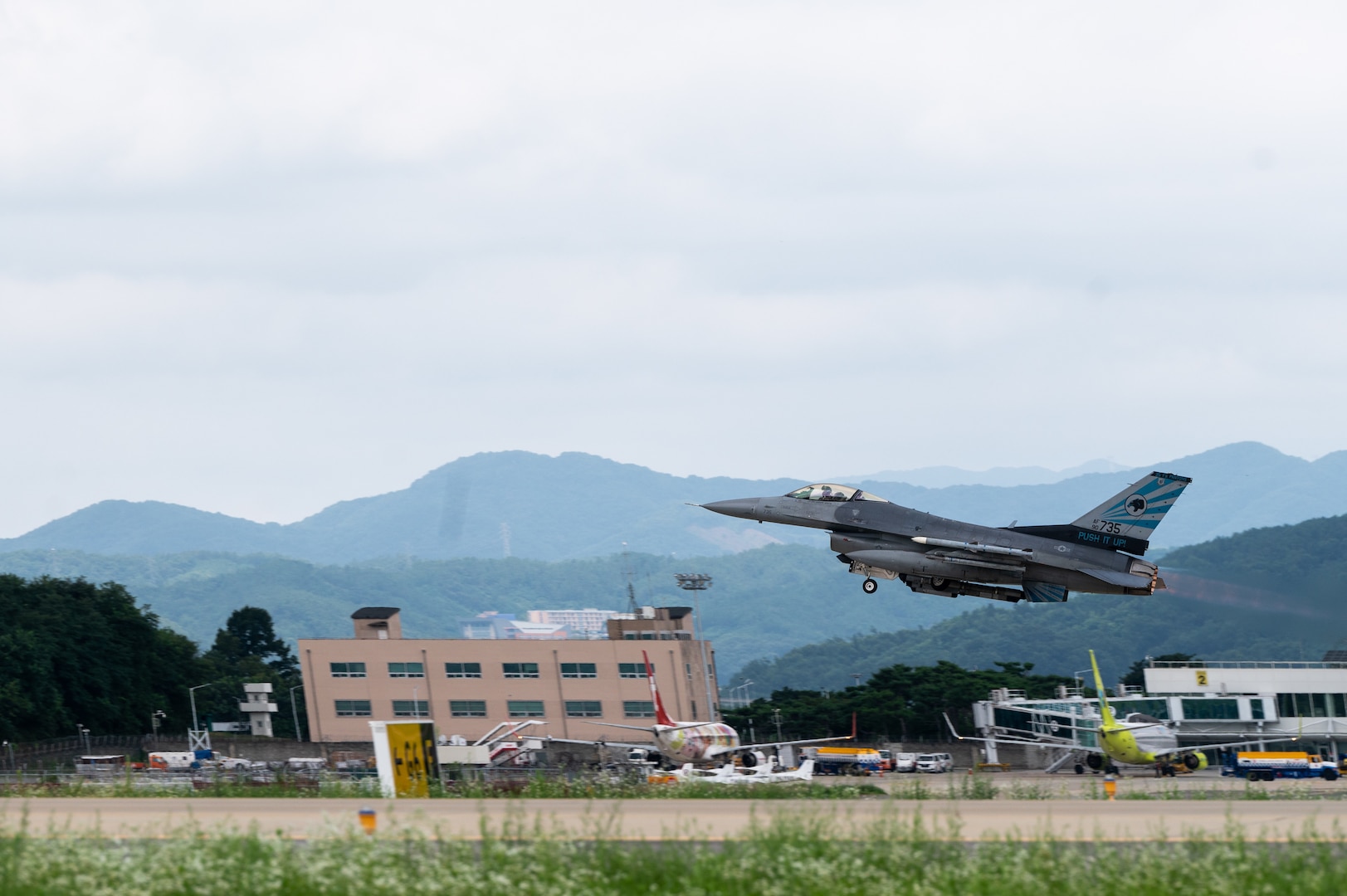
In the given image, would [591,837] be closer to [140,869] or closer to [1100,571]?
[140,869]

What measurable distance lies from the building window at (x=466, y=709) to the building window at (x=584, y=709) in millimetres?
6723

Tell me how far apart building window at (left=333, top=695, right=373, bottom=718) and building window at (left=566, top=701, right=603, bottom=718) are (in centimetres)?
1580

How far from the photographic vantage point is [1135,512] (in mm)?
50125

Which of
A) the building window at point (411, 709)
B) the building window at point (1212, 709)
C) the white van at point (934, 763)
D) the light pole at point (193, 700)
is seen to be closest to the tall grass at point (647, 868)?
the building window at point (1212, 709)

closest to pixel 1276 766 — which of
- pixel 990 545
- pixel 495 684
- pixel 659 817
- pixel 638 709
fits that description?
pixel 990 545

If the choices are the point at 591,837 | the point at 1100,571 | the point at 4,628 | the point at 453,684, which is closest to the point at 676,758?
the point at 453,684

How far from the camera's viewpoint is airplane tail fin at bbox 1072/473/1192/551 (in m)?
49.8

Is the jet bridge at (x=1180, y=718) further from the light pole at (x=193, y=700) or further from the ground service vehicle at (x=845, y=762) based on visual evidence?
the light pole at (x=193, y=700)

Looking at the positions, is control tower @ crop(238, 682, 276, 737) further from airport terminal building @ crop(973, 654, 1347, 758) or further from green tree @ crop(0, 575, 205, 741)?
airport terminal building @ crop(973, 654, 1347, 758)

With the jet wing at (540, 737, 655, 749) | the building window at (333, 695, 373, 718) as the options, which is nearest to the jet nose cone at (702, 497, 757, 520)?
the jet wing at (540, 737, 655, 749)

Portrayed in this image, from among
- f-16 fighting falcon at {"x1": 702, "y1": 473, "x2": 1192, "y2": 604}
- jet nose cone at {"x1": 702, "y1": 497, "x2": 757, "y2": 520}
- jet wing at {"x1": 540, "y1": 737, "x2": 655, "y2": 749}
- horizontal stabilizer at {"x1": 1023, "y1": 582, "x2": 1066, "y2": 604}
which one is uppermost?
jet nose cone at {"x1": 702, "y1": 497, "x2": 757, "y2": 520}

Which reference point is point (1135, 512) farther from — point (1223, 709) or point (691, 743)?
point (1223, 709)

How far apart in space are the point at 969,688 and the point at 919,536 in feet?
312

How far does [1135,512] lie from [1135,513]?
6 centimetres
